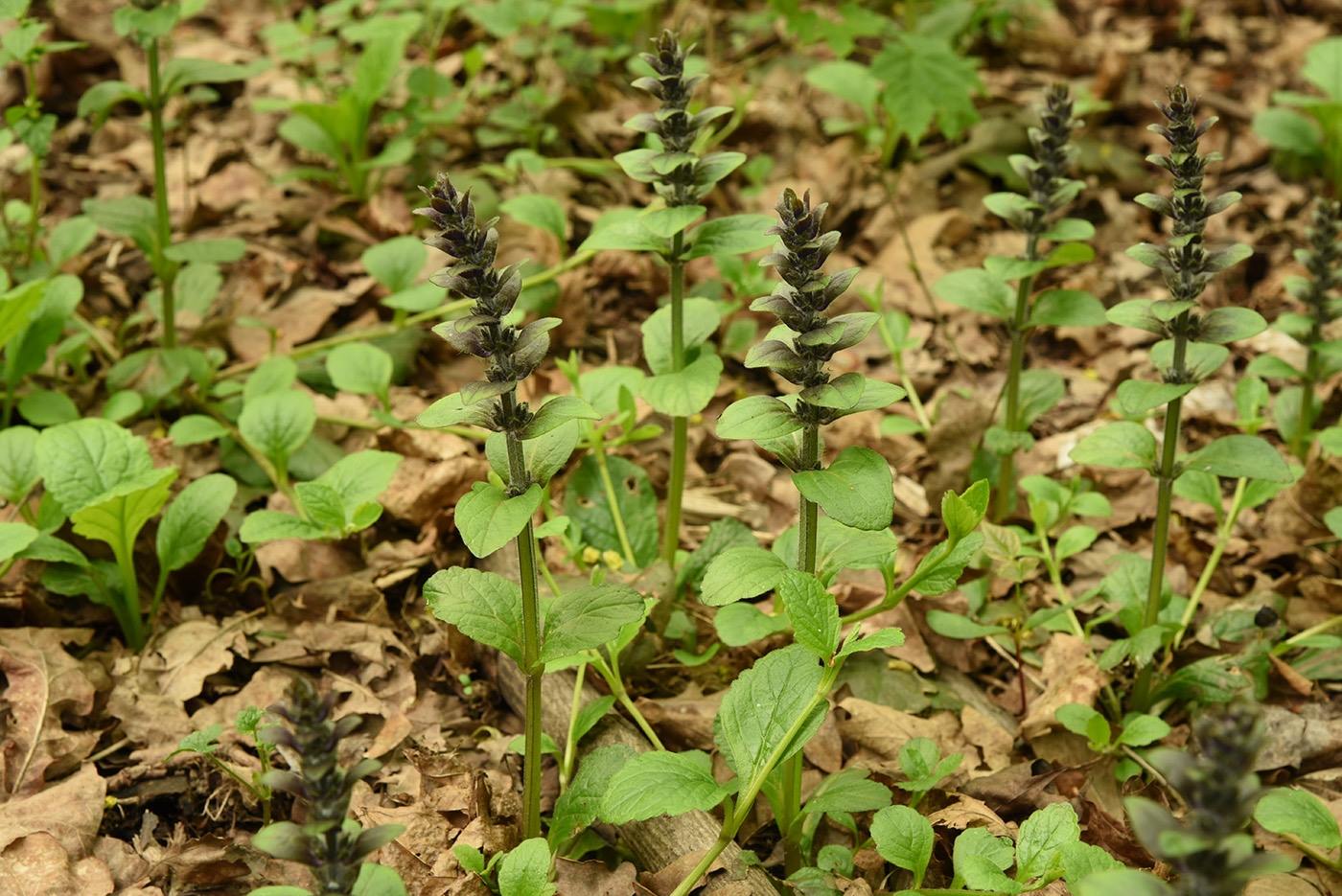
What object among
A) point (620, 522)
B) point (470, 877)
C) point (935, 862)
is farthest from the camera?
point (620, 522)

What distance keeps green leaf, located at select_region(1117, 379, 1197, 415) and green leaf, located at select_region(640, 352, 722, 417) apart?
1.03m

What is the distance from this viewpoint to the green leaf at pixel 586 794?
2.49 m

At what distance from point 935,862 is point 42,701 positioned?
2.36 m

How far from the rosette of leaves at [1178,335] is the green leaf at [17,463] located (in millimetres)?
2991

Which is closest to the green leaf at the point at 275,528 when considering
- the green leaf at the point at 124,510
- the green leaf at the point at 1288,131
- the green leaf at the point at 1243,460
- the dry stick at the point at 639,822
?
the green leaf at the point at 124,510

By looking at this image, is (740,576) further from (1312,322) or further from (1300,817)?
(1312,322)

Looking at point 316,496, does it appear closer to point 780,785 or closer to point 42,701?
point 42,701

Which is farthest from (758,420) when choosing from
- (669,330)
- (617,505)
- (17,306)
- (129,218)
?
(129,218)

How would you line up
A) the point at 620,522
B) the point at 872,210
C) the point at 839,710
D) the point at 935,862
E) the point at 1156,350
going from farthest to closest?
the point at 872,210 → the point at 620,522 → the point at 839,710 → the point at 1156,350 → the point at 935,862

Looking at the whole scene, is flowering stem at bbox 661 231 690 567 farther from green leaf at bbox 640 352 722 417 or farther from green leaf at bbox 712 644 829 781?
green leaf at bbox 712 644 829 781

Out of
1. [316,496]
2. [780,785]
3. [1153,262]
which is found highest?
[1153,262]

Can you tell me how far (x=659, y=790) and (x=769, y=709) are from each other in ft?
0.99

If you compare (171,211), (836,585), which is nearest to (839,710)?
(836,585)

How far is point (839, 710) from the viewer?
3074 mm
